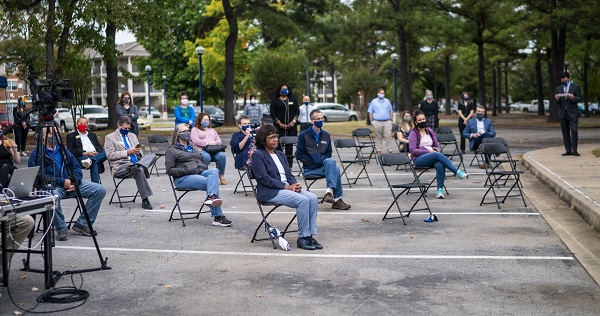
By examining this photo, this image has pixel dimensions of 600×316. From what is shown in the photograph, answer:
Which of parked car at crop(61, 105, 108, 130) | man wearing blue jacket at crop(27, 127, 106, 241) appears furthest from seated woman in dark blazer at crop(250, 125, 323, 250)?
parked car at crop(61, 105, 108, 130)

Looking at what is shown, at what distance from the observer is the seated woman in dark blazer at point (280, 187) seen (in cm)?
901

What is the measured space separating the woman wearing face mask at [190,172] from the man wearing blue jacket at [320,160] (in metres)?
1.70

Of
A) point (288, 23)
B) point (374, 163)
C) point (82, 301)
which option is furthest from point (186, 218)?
point (288, 23)

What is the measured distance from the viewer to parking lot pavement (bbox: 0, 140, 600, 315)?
6504 mm

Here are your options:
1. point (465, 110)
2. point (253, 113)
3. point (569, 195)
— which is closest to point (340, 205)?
point (569, 195)

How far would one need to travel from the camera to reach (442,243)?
9250 mm

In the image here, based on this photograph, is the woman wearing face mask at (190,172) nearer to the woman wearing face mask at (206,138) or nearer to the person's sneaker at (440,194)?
the person's sneaker at (440,194)

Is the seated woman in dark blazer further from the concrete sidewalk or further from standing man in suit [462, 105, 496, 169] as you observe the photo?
standing man in suit [462, 105, 496, 169]

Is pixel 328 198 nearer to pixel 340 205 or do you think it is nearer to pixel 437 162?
pixel 340 205

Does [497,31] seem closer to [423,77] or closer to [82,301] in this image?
Answer: [423,77]

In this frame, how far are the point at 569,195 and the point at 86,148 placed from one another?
295 inches

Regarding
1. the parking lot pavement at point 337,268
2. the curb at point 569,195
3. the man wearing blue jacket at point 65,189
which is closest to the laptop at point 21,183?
the parking lot pavement at point 337,268

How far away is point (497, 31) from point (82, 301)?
4327 cm

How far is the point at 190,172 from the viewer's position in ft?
36.2
